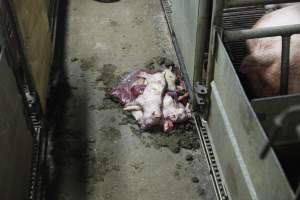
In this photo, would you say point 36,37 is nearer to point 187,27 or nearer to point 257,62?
A: point 187,27

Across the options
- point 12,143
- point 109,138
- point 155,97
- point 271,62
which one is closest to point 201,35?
point 271,62

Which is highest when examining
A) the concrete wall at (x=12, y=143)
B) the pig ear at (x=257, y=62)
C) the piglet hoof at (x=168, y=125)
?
the piglet hoof at (x=168, y=125)

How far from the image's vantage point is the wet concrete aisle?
6.00ft

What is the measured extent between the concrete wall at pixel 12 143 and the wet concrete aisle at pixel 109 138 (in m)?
0.31

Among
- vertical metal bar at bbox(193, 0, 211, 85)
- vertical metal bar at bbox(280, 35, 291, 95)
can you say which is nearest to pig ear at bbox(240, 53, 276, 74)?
vertical metal bar at bbox(280, 35, 291, 95)

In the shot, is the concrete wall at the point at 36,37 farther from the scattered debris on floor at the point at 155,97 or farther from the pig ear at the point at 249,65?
the pig ear at the point at 249,65

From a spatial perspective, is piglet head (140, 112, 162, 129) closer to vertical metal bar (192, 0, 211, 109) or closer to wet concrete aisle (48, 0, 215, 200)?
wet concrete aisle (48, 0, 215, 200)

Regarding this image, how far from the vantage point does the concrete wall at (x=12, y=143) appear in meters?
1.31

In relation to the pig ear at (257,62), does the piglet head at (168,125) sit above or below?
above

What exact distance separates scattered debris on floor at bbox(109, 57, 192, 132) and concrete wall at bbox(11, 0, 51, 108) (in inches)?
17.1

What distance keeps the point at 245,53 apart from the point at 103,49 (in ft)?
3.77

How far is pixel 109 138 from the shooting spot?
2.05 meters

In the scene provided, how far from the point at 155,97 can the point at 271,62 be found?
778mm

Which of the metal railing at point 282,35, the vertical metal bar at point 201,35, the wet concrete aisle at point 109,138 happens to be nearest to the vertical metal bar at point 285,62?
the metal railing at point 282,35
